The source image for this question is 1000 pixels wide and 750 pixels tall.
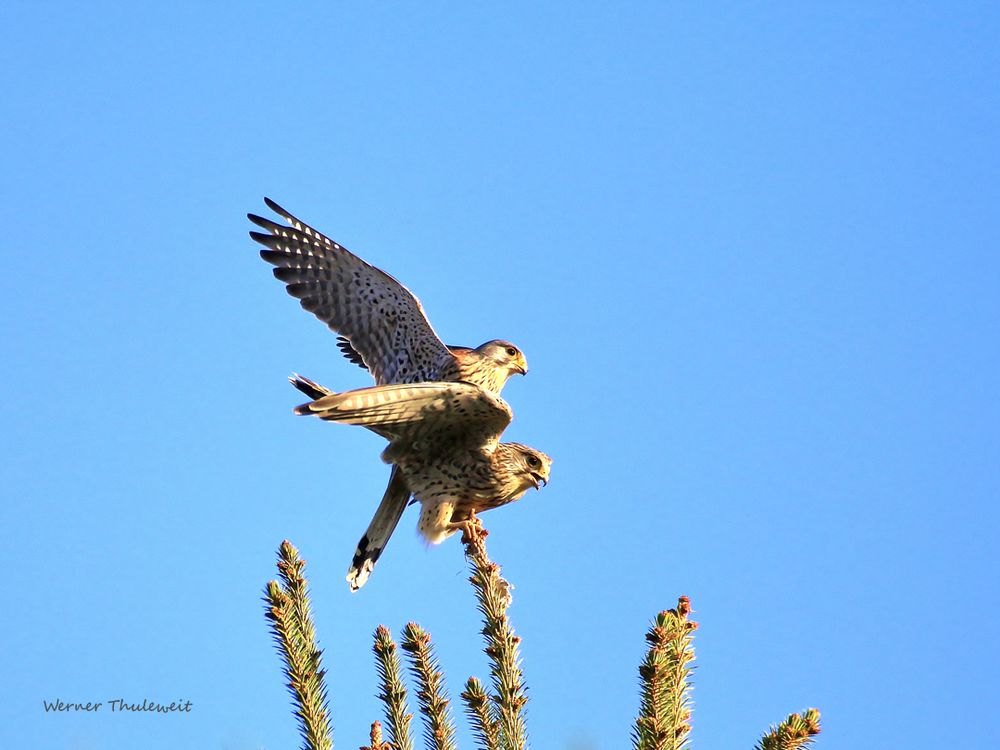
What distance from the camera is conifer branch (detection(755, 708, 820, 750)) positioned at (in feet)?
7.57

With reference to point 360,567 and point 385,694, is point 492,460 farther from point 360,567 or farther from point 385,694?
point 385,694

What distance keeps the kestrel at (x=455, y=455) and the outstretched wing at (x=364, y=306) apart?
879 millimetres

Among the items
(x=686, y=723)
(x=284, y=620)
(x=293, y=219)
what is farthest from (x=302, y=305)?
(x=686, y=723)

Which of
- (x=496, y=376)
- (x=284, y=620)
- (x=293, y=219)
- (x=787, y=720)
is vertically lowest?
(x=787, y=720)

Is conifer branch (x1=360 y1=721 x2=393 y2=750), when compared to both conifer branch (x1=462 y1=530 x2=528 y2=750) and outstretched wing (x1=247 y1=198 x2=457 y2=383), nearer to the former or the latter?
conifer branch (x1=462 y1=530 x2=528 y2=750)

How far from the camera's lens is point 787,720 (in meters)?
2.32

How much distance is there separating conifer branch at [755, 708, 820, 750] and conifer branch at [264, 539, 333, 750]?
100cm

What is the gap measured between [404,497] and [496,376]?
983 mm

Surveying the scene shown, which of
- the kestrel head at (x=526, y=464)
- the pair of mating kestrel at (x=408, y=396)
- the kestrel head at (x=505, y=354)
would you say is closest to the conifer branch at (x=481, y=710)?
the pair of mating kestrel at (x=408, y=396)

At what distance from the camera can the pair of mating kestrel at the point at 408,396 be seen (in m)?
4.87

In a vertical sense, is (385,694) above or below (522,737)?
above

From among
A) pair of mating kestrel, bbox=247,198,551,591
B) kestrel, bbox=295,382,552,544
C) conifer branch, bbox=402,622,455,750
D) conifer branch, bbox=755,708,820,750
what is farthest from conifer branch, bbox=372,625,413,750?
kestrel, bbox=295,382,552,544

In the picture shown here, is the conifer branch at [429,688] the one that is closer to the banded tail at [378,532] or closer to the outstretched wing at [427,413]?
the outstretched wing at [427,413]

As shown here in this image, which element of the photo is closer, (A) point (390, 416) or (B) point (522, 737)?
(B) point (522, 737)
